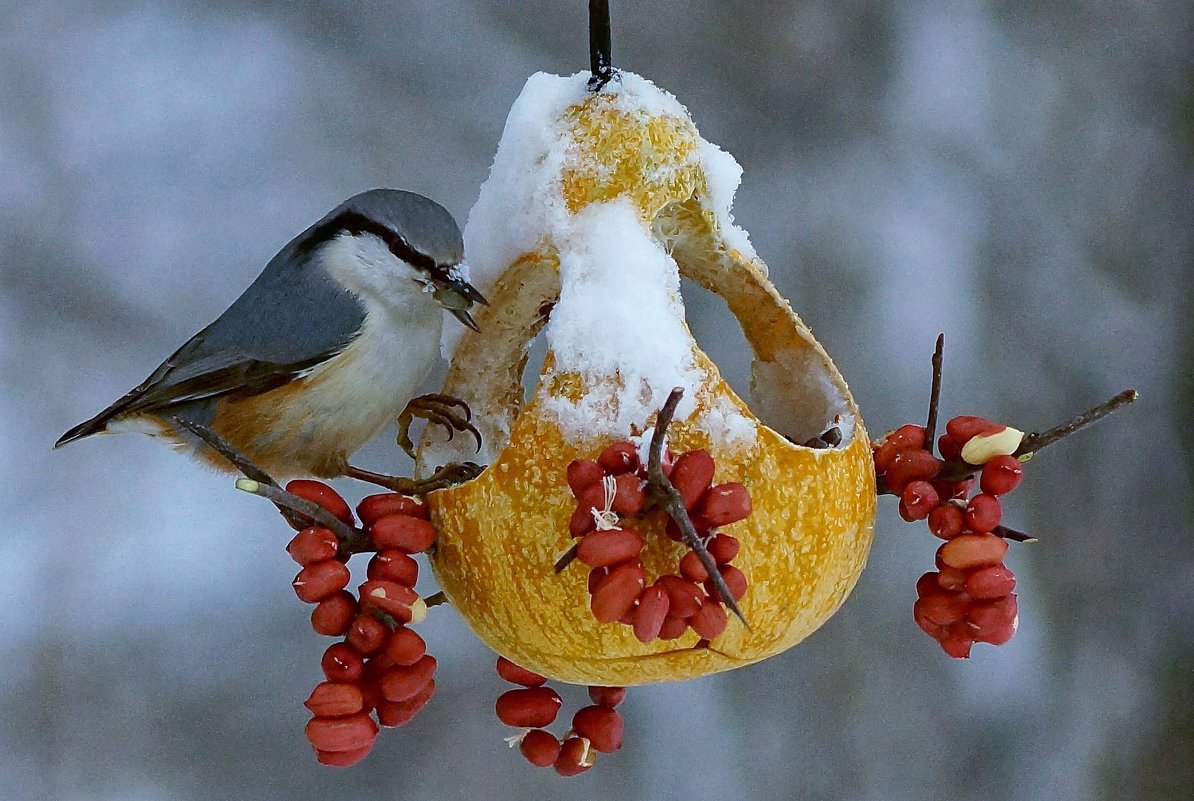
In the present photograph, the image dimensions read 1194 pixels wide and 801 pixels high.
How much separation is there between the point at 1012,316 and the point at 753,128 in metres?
0.67

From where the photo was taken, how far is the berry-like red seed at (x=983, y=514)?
1094 mm

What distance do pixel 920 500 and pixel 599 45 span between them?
56 cm

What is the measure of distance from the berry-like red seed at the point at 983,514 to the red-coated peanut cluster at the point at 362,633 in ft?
1.75

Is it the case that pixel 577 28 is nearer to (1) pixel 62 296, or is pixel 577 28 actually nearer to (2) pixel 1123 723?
(1) pixel 62 296

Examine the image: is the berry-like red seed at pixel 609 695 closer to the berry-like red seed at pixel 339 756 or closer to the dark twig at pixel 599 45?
the berry-like red seed at pixel 339 756

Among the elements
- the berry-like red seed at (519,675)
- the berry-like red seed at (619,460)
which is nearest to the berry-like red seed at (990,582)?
the berry-like red seed at (619,460)

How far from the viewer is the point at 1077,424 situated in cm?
106

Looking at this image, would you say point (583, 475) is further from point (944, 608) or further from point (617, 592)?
point (944, 608)

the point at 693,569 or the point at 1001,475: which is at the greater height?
the point at 1001,475

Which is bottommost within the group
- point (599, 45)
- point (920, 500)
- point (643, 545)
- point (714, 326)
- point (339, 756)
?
point (339, 756)

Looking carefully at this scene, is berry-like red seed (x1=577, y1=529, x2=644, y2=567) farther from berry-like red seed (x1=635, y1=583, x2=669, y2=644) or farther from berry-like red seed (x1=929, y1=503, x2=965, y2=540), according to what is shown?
berry-like red seed (x1=929, y1=503, x2=965, y2=540)

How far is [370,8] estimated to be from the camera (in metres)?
2.13

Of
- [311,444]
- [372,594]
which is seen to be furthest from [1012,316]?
[372,594]

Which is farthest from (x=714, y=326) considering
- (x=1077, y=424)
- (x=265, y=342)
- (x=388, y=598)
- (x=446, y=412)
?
(x=388, y=598)
